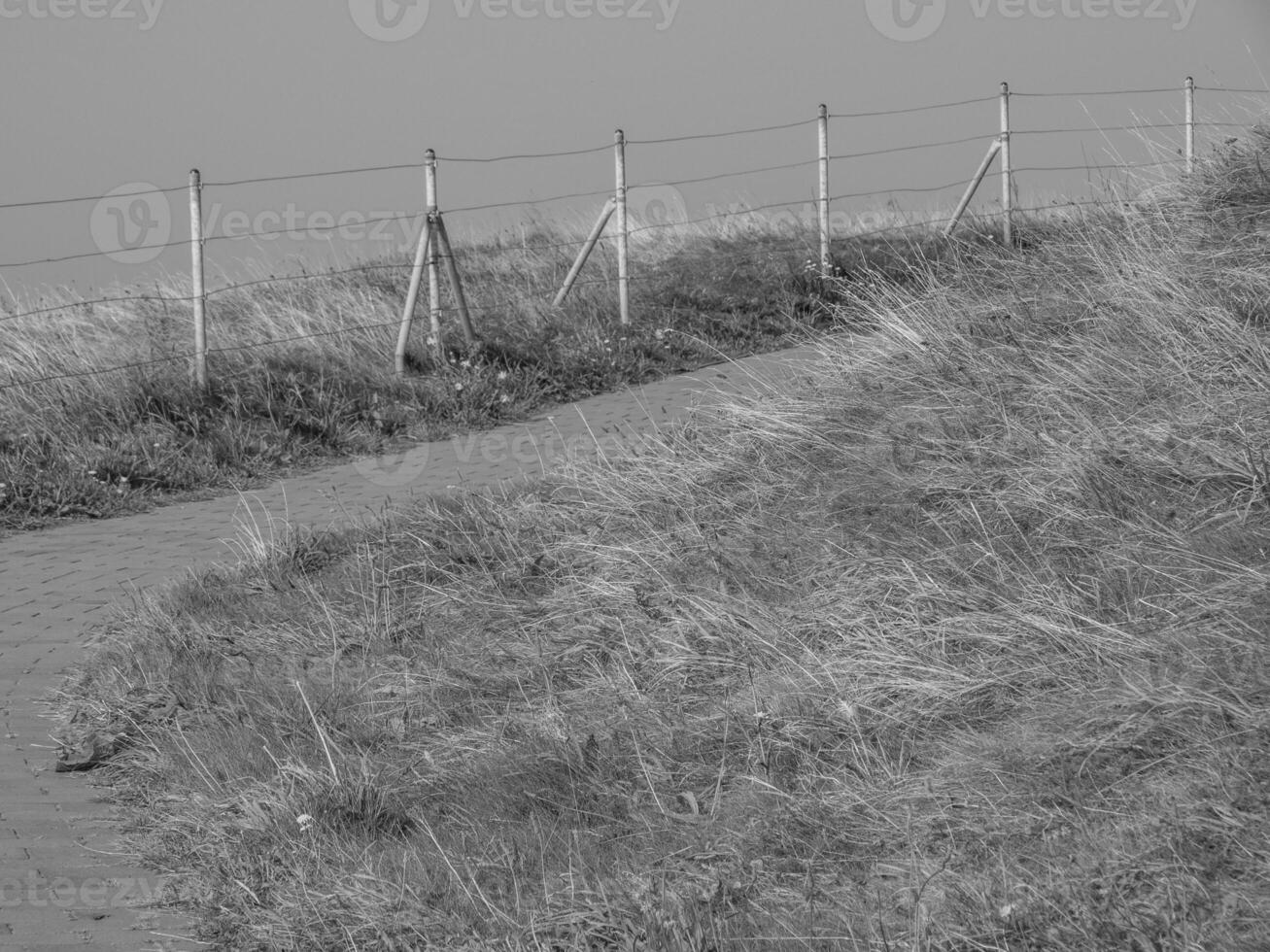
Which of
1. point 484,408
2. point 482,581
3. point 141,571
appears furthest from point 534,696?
point 484,408

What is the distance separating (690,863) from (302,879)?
1049 millimetres

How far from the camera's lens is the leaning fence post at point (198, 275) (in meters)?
10.2

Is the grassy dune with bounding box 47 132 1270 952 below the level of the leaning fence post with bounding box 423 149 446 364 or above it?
below

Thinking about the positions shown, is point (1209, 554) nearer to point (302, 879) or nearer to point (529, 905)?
point (529, 905)

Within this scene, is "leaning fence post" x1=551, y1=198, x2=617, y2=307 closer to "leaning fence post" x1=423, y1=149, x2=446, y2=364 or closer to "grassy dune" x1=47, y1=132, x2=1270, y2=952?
"leaning fence post" x1=423, y1=149, x2=446, y2=364

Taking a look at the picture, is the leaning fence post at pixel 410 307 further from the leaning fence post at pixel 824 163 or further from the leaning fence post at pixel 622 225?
the leaning fence post at pixel 824 163

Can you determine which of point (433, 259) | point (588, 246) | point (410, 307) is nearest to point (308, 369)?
point (410, 307)

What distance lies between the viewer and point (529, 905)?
135 inches

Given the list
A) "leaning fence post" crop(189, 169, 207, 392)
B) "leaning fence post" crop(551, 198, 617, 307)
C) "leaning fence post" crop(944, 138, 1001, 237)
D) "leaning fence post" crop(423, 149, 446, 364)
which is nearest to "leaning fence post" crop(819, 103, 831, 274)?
"leaning fence post" crop(944, 138, 1001, 237)

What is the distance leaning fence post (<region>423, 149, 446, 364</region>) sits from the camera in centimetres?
1145

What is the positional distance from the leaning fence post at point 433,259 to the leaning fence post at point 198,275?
188cm

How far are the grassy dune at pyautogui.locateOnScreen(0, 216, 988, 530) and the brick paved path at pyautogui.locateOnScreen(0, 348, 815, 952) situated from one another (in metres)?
0.43

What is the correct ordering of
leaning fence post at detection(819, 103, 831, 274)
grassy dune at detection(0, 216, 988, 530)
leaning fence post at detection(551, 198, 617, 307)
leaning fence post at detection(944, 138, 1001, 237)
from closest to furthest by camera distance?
grassy dune at detection(0, 216, 988, 530), leaning fence post at detection(551, 198, 617, 307), leaning fence post at detection(819, 103, 831, 274), leaning fence post at detection(944, 138, 1001, 237)

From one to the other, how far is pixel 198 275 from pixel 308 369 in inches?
45.3
